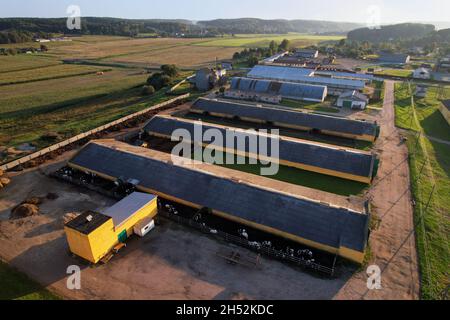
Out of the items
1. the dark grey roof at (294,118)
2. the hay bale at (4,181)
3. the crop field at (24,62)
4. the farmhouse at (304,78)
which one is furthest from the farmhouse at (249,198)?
the crop field at (24,62)

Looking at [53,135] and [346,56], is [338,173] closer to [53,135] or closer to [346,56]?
[53,135]

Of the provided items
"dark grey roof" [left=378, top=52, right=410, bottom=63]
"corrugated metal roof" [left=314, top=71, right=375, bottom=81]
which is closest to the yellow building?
"corrugated metal roof" [left=314, top=71, right=375, bottom=81]

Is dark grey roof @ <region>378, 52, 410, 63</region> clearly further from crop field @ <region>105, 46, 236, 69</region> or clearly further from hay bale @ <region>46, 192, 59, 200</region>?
hay bale @ <region>46, 192, 59, 200</region>

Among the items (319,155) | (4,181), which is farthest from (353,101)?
(4,181)

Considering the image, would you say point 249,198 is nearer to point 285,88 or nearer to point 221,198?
point 221,198

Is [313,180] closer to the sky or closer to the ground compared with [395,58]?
closer to the ground
